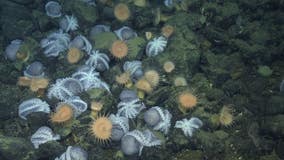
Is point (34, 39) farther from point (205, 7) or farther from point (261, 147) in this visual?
point (261, 147)

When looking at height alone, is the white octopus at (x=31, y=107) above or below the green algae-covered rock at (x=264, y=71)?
below

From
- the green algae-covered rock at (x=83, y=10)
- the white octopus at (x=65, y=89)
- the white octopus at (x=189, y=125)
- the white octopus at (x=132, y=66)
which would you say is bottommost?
the white octopus at (x=189, y=125)

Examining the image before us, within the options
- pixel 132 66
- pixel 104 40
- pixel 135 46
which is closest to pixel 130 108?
pixel 132 66

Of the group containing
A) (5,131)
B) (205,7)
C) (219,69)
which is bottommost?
(5,131)

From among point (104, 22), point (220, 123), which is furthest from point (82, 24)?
point (220, 123)

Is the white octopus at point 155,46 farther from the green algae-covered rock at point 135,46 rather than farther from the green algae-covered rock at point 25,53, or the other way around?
the green algae-covered rock at point 25,53

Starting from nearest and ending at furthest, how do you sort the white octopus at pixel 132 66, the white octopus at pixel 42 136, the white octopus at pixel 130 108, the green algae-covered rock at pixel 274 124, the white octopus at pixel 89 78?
the green algae-covered rock at pixel 274 124 < the white octopus at pixel 42 136 < the white octopus at pixel 130 108 < the white octopus at pixel 89 78 < the white octopus at pixel 132 66

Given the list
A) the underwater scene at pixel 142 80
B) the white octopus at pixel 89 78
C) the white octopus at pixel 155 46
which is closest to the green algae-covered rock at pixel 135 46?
the underwater scene at pixel 142 80
